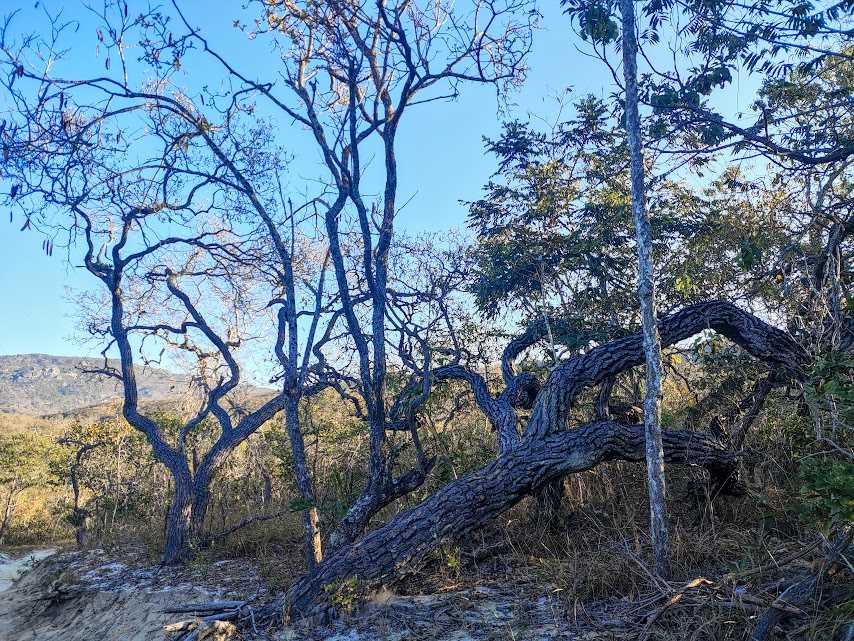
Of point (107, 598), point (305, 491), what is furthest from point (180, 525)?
point (305, 491)

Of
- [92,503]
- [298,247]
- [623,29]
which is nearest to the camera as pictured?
[623,29]

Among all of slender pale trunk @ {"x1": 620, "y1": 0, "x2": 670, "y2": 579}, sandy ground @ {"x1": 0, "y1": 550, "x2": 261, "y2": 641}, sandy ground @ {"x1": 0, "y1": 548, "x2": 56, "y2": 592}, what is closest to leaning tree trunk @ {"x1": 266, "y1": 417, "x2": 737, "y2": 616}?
slender pale trunk @ {"x1": 620, "y1": 0, "x2": 670, "y2": 579}

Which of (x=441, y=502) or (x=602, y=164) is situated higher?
(x=602, y=164)

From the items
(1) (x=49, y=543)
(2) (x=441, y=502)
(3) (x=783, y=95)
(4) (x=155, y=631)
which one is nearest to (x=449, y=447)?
(2) (x=441, y=502)

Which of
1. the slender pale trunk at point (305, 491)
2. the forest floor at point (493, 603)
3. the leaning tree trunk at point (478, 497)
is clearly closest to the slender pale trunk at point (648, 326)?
the forest floor at point (493, 603)

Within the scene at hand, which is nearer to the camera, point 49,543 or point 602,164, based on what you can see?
point 602,164

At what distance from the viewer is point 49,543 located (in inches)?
627

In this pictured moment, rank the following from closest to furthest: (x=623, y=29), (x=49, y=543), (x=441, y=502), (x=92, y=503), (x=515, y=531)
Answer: (x=623, y=29) → (x=441, y=502) → (x=515, y=531) → (x=92, y=503) → (x=49, y=543)

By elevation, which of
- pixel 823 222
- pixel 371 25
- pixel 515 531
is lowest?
pixel 515 531

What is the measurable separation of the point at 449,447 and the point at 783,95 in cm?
614

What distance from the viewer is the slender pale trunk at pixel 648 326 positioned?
3.90m

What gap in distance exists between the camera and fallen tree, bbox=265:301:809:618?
4.71 meters

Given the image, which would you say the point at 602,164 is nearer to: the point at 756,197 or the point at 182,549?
the point at 756,197

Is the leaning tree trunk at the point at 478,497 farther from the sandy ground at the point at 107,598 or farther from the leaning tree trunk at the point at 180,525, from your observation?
→ the leaning tree trunk at the point at 180,525
